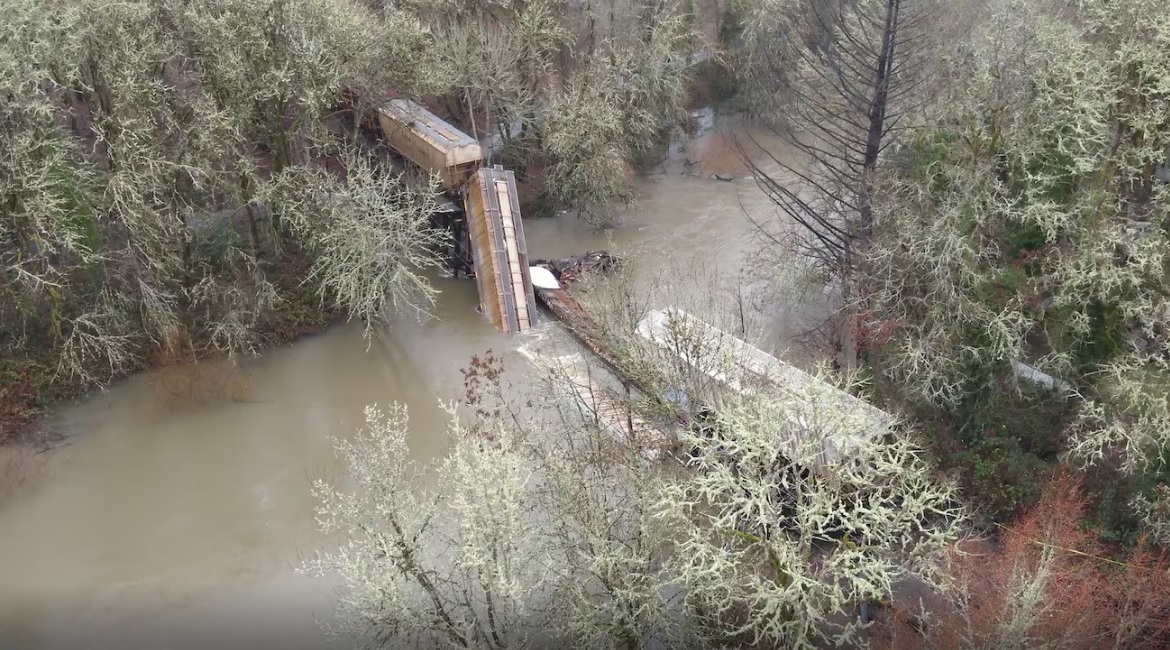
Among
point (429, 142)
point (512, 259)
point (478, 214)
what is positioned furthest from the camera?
point (429, 142)

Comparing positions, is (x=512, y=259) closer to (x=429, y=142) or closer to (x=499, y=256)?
(x=499, y=256)

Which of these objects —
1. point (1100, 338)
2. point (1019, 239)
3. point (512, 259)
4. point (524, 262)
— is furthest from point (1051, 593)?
point (512, 259)

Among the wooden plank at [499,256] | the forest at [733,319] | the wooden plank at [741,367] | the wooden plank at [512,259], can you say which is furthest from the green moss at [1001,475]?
the wooden plank at [499,256]

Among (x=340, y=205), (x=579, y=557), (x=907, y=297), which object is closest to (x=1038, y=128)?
(x=907, y=297)

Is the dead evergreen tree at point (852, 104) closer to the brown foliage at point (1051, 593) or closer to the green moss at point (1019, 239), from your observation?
the green moss at point (1019, 239)

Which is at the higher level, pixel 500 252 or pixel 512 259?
pixel 500 252

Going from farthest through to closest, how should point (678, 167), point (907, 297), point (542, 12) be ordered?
point (678, 167) → point (542, 12) → point (907, 297)

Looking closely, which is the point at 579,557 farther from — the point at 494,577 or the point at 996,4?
the point at 996,4
